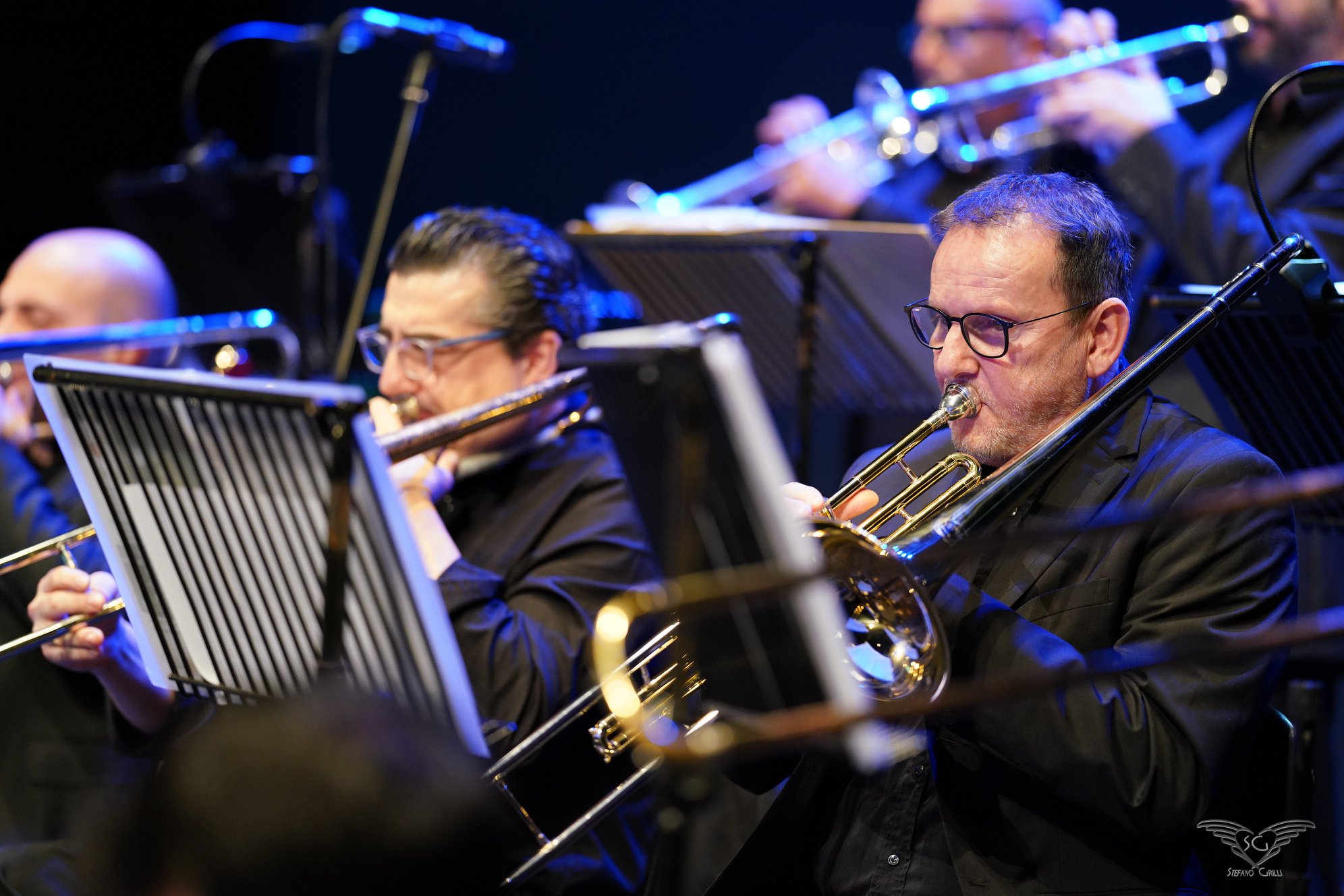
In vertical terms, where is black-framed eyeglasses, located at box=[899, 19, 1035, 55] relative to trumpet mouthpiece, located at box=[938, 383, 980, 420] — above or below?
above

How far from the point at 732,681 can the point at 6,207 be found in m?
5.27

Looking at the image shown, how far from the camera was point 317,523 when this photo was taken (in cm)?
170

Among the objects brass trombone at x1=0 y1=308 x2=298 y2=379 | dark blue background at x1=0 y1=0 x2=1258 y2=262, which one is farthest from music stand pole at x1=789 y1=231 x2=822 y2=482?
dark blue background at x1=0 y1=0 x2=1258 y2=262

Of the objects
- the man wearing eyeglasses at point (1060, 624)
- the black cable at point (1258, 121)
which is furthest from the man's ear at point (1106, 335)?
the black cable at point (1258, 121)

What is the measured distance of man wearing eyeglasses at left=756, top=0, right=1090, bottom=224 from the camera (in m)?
4.18

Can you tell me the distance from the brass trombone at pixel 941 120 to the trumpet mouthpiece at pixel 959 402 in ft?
6.87

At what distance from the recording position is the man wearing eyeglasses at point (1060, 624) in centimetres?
180

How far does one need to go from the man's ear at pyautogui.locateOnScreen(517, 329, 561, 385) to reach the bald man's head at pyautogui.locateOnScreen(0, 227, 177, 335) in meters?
1.40

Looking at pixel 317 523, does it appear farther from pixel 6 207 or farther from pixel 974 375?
pixel 6 207

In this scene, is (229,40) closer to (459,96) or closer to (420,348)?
(459,96)

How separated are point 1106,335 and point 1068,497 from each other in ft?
1.02

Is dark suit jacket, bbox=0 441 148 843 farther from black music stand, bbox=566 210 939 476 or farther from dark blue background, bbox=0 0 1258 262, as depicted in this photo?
dark blue background, bbox=0 0 1258 262

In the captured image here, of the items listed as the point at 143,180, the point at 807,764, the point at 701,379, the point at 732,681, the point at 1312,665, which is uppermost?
the point at 143,180

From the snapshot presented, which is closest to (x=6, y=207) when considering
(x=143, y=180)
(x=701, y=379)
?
(x=143, y=180)
